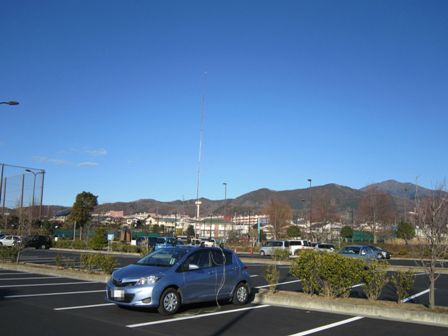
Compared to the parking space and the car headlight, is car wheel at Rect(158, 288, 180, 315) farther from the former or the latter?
the car headlight

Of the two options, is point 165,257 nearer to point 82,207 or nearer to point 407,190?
point 407,190

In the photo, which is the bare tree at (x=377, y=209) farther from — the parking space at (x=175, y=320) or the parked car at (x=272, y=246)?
the parking space at (x=175, y=320)

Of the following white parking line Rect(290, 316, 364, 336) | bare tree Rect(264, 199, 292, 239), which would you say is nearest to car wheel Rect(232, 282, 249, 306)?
white parking line Rect(290, 316, 364, 336)

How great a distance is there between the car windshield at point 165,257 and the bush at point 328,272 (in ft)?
12.8

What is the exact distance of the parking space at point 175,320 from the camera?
945cm

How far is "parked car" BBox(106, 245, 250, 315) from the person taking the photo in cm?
1078

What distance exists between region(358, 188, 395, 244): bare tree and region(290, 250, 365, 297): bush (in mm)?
61061

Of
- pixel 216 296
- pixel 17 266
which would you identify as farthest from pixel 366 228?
pixel 216 296

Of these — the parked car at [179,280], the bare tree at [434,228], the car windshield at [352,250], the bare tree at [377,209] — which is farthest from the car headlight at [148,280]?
the bare tree at [377,209]

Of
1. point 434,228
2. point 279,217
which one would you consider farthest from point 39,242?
point 434,228

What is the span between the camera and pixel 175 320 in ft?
34.5

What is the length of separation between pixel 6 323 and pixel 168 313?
11.2 feet

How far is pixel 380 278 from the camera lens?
12.7 metres

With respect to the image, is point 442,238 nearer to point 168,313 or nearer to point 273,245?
point 168,313
